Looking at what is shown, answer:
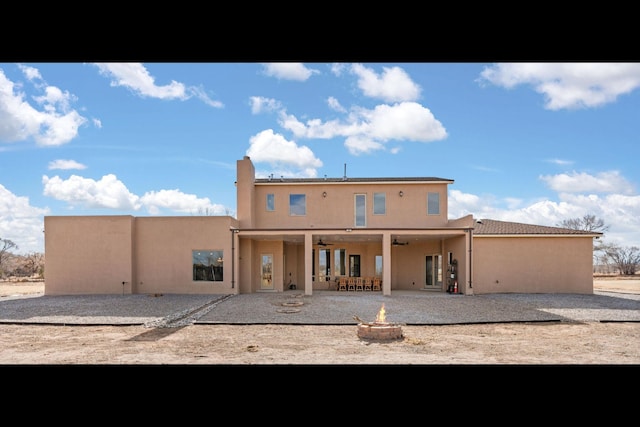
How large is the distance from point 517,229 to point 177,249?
14.8m

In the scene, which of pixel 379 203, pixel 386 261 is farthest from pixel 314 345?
pixel 379 203

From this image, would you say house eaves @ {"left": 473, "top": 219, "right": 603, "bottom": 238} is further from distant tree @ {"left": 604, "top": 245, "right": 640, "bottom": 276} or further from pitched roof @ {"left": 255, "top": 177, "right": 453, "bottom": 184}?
distant tree @ {"left": 604, "top": 245, "right": 640, "bottom": 276}

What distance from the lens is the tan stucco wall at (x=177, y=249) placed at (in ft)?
62.1

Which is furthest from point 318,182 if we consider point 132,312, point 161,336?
point 161,336

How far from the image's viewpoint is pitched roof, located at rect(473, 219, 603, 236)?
19.5 metres

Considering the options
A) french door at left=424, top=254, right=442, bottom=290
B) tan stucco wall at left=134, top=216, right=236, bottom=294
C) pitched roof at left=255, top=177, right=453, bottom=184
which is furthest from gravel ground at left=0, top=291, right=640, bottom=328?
pitched roof at left=255, top=177, right=453, bottom=184

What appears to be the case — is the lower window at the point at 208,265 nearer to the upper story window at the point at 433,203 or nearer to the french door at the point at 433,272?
the french door at the point at 433,272

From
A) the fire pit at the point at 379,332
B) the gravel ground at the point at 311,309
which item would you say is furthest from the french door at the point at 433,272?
the fire pit at the point at 379,332

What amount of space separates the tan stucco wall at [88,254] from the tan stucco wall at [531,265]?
578 inches

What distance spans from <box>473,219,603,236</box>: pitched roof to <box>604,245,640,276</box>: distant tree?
82.9 feet

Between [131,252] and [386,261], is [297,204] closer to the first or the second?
[386,261]

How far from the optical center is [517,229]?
798 inches

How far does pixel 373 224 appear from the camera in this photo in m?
21.7
